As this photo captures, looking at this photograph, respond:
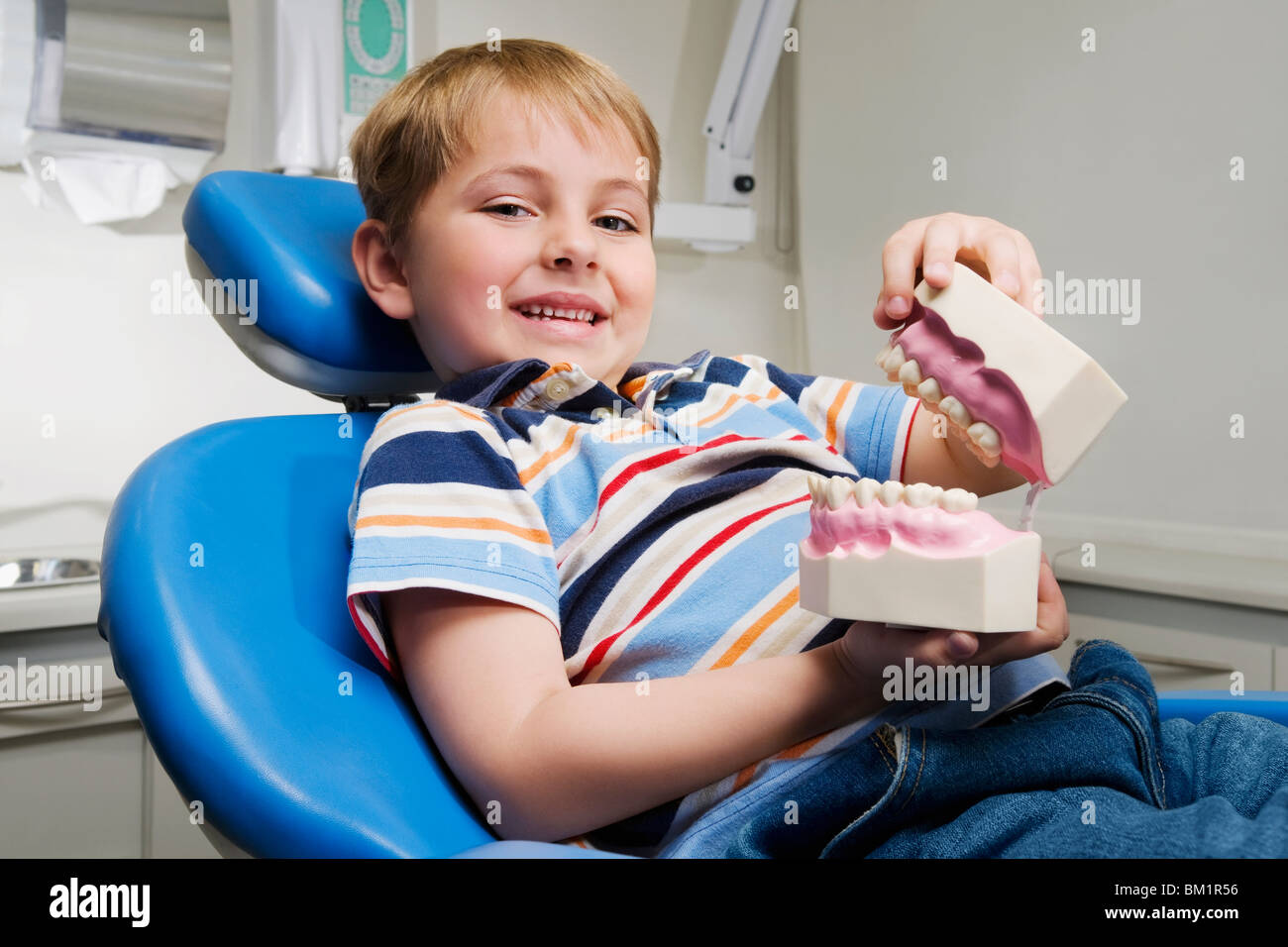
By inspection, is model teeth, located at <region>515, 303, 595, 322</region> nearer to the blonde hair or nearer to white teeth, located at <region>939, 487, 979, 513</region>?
the blonde hair

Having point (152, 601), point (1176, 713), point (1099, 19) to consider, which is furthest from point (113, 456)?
point (1099, 19)

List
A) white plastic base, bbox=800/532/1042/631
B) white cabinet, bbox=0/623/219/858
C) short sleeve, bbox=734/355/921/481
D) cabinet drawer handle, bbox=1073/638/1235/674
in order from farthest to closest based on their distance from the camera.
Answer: cabinet drawer handle, bbox=1073/638/1235/674 → white cabinet, bbox=0/623/219/858 → short sleeve, bbox=734/355/921/481 → white plastic base, bbox=800/532/1042/631

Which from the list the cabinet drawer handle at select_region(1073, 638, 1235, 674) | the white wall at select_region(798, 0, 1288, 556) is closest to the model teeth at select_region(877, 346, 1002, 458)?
the cabinet drawer handle at select_region(1073, 638, 1235, 674)

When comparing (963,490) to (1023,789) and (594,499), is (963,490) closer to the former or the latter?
(1023,789)

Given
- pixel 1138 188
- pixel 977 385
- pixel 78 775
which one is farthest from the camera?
pixel 1138 188

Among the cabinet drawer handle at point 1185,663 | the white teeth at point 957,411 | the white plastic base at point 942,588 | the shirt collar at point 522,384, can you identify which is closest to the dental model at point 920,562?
the white plastic base at point 942,588

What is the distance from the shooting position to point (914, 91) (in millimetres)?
1816

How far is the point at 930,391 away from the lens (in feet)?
2.12

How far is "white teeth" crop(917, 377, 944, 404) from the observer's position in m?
0.64

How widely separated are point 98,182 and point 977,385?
3.97ft

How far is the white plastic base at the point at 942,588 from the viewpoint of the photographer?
506 mm

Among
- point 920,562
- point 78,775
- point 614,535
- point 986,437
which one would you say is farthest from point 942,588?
point 78,775
